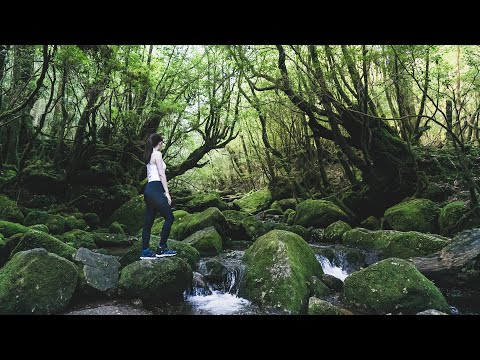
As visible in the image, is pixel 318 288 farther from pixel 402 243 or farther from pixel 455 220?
pixel 455 220

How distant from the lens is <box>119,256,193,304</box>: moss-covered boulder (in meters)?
5.60

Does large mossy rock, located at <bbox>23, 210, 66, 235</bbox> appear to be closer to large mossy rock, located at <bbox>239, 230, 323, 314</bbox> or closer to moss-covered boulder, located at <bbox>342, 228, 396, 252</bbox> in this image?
large mossy rock, located at <bbox>239, 230, 323, 314</bbox>

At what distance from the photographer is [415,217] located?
10227 millimetres

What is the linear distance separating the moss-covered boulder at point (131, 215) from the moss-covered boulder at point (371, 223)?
798 centimetres

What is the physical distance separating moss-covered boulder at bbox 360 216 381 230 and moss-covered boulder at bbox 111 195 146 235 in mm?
7985

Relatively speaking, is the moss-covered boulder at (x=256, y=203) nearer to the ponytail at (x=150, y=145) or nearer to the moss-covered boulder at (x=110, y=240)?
the moss-covered boulder at (x=110, y=240)

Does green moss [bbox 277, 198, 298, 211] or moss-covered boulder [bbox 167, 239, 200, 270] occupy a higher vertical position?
green moss [bbox 277, 198, 298, 211]

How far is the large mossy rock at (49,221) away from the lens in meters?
9.95

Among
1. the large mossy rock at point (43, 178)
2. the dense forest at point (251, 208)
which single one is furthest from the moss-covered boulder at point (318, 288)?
the large mossy rock at point (43, 178)

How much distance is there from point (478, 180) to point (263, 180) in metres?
18.6

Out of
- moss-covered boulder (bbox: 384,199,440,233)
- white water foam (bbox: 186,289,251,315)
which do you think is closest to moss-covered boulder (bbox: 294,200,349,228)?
moss-covered boulder (bbox: 384,199,440,233)
